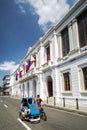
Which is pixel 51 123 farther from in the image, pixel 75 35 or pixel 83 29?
pixel 75 35

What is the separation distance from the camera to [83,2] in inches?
632

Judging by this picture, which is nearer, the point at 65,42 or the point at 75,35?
the point at 75,35

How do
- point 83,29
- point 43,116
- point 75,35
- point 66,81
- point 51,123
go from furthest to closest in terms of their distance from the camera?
point 66,81
point 75,35
point 83,29
point 43,116
point 51,123

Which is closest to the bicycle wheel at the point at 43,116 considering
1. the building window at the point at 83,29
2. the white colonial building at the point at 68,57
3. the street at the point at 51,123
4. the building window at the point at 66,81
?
the street at the point at 51,123

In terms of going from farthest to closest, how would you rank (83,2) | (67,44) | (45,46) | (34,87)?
1. (34,87)
2. (45,46)
3. (67,44)
4. (83,2)

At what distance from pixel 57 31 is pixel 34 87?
15.7 metres

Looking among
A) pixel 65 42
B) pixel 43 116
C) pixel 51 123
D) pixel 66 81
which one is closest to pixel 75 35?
pixel 65 42

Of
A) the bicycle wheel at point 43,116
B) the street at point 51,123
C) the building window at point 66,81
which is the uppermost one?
the building window at point 66,81

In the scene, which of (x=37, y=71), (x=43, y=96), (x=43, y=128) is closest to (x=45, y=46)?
(x=37, y=71)

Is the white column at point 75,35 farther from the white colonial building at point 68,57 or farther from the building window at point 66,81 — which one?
the building window at point 66,81

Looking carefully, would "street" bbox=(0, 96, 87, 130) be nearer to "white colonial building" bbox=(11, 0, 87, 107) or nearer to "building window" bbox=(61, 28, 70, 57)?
"white colonial building" bbox=(11, 0, 87, 107)

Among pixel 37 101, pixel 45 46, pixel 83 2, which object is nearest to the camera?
pixel 37 101

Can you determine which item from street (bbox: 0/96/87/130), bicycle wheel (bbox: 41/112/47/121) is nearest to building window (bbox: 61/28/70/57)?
street (bbox: 0/96/87/130)

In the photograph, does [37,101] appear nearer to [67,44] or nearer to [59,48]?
[67,44]
